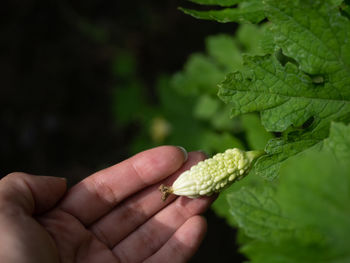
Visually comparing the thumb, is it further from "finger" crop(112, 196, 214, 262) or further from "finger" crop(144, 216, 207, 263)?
"finger" crop(144, 216, 207, 263)

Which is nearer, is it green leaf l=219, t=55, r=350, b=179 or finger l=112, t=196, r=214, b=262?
green leaf l=219, t=55, r=350, b=179

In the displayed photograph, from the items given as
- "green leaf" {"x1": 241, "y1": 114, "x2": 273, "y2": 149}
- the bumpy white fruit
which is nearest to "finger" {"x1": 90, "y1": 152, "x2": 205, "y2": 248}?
the bumpy white fruit

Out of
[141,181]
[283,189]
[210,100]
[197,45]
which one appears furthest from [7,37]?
[283,189]

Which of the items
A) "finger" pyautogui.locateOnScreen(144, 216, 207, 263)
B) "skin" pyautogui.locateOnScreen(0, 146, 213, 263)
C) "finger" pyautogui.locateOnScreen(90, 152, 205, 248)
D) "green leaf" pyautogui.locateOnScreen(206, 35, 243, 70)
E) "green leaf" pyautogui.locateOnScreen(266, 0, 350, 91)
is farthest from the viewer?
"green leaf" pyautogui.locateOnScreen(206, 35, 243, 70)

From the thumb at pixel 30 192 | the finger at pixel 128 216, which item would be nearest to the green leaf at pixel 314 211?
the finger at pixel 128 216

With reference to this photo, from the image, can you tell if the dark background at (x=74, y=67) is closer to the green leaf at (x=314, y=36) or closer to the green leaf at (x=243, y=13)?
the green leaf at (x=243, y=13)

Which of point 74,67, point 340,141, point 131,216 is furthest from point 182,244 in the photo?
point 74,67

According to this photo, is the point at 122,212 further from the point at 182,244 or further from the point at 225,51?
the point at 225,51
